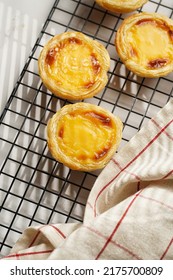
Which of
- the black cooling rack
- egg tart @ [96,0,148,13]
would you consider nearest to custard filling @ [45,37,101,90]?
the black cooling rack

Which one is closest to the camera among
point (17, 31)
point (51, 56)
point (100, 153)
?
point (100, 153)

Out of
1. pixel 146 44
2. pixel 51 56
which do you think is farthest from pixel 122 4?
pixel 51 56

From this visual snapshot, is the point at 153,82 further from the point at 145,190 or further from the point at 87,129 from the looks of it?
the point at 145,190

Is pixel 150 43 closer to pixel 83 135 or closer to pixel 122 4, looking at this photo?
pixel 122 4

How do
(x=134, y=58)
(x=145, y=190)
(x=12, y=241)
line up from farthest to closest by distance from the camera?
(x=134, y=58) < (x=12, y=241) < (x=145, y=190)
